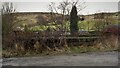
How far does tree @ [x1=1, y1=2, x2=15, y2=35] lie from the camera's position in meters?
17.5

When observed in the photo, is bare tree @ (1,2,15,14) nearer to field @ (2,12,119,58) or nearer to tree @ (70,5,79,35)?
field @ (2,12,119,58)

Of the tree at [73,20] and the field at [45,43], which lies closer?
the field at [45,43]

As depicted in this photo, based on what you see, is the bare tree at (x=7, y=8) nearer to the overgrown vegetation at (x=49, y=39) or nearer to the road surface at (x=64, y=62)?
the overgrown vegetation at (x=49, y=39)

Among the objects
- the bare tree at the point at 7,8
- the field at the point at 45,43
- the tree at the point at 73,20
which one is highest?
the bare tree at the point at 7,8

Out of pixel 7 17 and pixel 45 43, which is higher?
pixel 7 17

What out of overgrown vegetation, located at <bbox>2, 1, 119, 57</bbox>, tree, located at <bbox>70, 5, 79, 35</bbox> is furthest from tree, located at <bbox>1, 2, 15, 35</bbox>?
tree, located at <bbox>70, 5, 79, 35</bbox>

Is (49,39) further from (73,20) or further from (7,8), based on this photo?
(73,20)

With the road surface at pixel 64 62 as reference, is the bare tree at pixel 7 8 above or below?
above

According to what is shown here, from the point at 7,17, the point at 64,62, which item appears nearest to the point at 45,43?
the point at 7,17

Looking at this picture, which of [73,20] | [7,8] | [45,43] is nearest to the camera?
[45,43]

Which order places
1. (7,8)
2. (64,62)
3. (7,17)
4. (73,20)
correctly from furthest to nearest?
(73,20), (7,8), (7,17), (64,62)

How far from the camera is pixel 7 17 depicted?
1866 cm

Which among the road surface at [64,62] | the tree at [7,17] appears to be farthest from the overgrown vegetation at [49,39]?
the road surface at [64,62]

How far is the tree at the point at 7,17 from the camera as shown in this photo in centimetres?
1752
